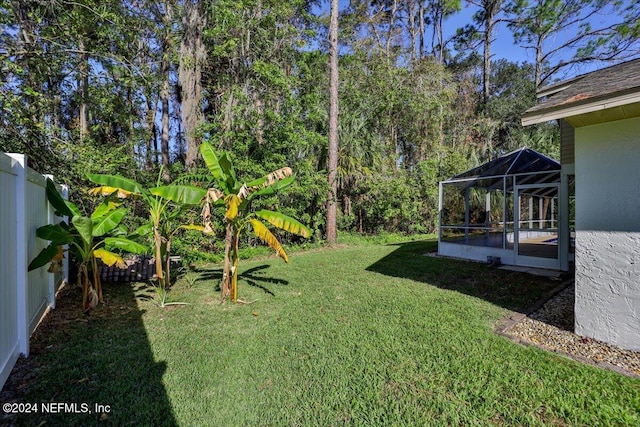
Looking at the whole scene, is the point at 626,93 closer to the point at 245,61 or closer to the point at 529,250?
the point at 529,250

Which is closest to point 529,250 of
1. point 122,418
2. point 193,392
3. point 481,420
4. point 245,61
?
point 481,420

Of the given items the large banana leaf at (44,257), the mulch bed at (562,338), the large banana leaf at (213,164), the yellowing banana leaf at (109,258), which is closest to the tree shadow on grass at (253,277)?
the yellowing banana leaf at (109,258)

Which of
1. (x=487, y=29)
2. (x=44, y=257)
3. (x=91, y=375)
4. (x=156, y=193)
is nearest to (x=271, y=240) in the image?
(x=156, y=193)

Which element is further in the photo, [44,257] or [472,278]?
[472,278]

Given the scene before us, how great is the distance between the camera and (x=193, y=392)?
9.62 ft

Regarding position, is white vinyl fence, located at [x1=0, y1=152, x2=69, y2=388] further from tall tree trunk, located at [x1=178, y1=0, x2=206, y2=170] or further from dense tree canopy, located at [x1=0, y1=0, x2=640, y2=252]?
tall tree trunk, located at [x1=178, y1=0, x2=206, y2=170]

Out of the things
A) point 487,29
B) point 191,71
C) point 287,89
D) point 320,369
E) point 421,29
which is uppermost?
point 421,29

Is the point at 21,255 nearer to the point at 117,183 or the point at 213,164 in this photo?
the point at 117,183

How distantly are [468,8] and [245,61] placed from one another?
766 inches

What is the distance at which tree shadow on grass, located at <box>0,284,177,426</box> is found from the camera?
2.59 m

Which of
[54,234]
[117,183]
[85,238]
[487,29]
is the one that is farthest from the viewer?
[487,29]

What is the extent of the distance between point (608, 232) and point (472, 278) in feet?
12.6

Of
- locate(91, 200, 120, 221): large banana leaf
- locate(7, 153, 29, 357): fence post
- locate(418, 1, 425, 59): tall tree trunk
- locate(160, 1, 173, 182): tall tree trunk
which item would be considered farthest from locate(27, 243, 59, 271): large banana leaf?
locate(418, 1, 425, 59): tall tree trunk

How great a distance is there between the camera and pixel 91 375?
127 inches
